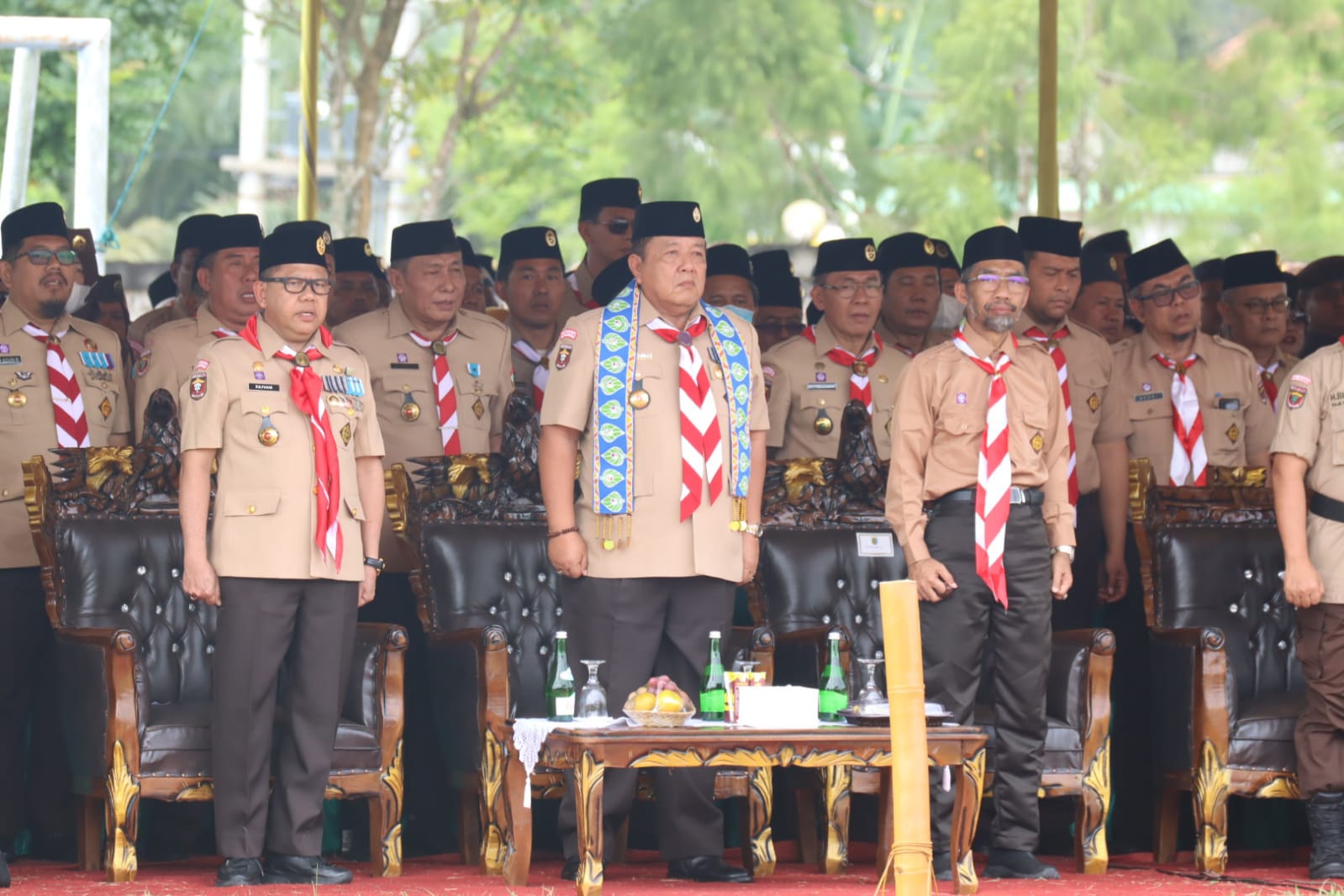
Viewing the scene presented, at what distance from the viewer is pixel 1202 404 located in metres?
8.24

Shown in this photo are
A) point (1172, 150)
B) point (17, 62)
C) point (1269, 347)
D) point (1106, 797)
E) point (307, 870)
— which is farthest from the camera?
point (1172, 150)

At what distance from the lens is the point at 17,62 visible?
12227 millimetres

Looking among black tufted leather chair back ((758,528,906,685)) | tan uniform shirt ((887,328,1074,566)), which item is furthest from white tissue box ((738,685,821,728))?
black tufted leather chair back ((758,528,906,685))

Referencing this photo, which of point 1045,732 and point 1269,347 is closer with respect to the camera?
point 1045,732

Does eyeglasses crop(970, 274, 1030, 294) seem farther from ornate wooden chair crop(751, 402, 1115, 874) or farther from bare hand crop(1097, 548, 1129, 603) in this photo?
bare hand crop(1097, 548, 1129, 603)

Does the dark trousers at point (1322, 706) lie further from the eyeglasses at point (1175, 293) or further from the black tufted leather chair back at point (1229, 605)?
the eyeglasses at point (1175, 293)

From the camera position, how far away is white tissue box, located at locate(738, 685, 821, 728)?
595 cm

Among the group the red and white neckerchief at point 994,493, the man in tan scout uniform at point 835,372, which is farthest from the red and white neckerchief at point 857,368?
the red and white neckerchief at point 994,493

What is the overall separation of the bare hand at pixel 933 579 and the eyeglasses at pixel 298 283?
199 centimetres

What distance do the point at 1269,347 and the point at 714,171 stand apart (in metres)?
17.4

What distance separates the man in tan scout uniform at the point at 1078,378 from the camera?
26.5 ft

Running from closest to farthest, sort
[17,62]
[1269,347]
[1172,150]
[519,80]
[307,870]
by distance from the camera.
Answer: [307,870] → [1269,347] → [17,62] → [519,80] → [1172,150]

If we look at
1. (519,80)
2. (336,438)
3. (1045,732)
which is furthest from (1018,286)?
(519,80)

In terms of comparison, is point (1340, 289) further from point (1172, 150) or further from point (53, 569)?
point (1172, 150)
